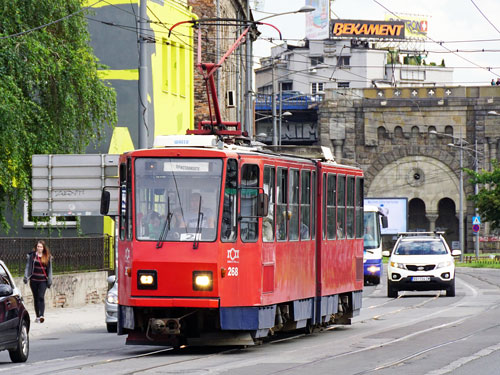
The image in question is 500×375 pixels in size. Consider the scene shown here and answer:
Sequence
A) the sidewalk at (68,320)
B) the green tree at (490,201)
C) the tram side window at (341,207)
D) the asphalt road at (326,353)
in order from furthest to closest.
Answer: the green tree at (490,201), the sidewalk at (68,320), the tram side window at (341,207), the asphalt road at (326,353)

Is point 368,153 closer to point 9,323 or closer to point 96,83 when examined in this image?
point 96,83

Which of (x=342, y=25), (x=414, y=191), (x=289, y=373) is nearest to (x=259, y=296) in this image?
(x=289, y=373)

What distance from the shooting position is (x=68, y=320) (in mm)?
26453

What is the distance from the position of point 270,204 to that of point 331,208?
3.05m

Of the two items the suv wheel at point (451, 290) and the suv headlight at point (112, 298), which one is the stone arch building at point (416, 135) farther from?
the suv headlight at point (112, 298)

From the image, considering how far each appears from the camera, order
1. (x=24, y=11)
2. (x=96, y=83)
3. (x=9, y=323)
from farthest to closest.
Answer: (x=96, y=83) < (x=24, y=11) < (x=9, y=323)

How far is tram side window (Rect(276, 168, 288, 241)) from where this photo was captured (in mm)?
18078

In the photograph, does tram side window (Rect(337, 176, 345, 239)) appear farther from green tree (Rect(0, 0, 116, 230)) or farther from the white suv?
the white suv

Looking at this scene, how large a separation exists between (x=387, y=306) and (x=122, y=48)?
52.6ft

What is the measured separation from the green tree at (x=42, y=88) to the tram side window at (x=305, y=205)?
7.40 metres

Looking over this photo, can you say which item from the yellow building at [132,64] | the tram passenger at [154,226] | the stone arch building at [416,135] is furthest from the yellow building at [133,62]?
the stone arch building at [416,135]

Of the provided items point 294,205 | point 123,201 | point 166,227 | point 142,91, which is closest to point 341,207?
point 294,205

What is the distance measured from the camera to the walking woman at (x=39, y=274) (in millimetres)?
24750

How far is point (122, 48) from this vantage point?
1679 inches
